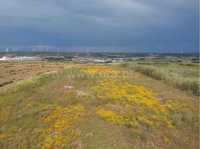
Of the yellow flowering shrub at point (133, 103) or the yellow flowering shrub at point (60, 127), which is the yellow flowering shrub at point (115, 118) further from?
the yellow flowering shrub at point (60, 127)

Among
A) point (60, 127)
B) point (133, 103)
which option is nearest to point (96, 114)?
point (60, 127)

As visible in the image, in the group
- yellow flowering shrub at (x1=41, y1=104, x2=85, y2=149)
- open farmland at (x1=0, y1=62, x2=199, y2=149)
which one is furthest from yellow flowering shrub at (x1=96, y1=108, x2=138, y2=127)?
yellow flowering shrub at (x1=41, y1=104, x2=85, y2=149)

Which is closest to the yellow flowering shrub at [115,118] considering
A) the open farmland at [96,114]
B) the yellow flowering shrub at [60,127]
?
the open farmland at [96,114]

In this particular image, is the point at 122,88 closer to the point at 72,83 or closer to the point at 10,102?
the point at 72,83

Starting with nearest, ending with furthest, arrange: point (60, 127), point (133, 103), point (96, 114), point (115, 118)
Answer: point (60, 127)
point (115, 118)
point (96, 114)
point (133, 103)

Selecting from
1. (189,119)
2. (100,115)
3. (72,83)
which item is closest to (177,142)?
(189,119)

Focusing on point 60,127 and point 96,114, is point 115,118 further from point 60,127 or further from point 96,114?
point 60,127

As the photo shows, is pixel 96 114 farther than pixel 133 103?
No

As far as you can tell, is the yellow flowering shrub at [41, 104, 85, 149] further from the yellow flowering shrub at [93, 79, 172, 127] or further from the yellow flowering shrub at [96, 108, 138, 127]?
the yellow flowering shrub at [93, 79, 172, 127]
